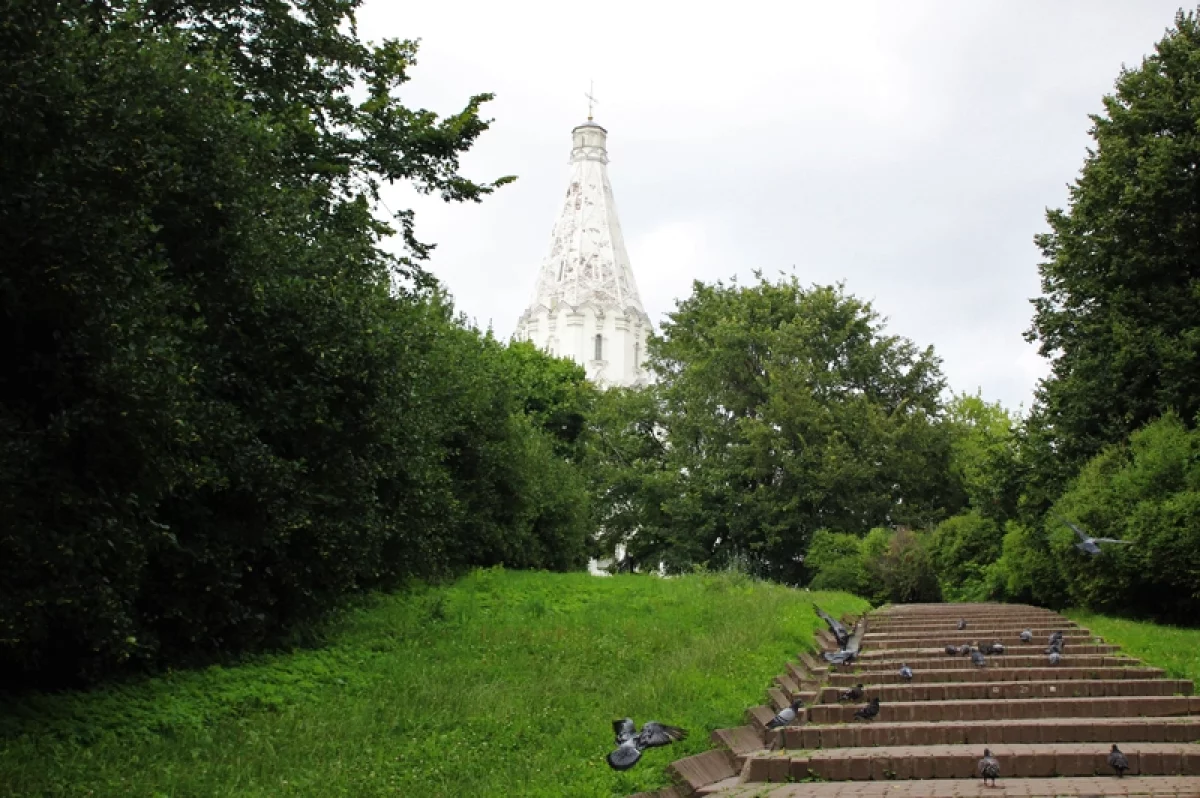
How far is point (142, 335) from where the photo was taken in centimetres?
730

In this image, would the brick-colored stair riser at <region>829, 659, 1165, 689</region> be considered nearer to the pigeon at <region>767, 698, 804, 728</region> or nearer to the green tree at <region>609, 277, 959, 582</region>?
the pigeon at <region>767, 698, 804, 728</region>

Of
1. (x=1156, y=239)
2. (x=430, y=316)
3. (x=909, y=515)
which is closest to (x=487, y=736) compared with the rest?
(x=430, y=316)

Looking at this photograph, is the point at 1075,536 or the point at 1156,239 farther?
the point at 1156,239

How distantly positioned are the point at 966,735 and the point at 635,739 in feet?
8.84

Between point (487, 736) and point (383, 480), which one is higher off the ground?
point (383, 480)

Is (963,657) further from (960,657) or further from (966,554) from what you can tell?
(966,554)

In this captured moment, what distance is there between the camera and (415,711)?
9328mm

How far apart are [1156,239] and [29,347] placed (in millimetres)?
20508

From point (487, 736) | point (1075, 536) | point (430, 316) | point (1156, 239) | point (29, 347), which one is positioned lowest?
point (487, 736)

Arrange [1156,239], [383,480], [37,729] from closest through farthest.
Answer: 1. [37,729]
2. [383,480]
3. [1156,239]

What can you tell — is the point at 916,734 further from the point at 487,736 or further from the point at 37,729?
the point at 37,729

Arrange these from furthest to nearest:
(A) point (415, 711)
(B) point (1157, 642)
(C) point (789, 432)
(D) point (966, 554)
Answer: (C) point (789, 432) → (D) point (966, 554) → (B) point (1157, 642) → (A) point (415, 711)

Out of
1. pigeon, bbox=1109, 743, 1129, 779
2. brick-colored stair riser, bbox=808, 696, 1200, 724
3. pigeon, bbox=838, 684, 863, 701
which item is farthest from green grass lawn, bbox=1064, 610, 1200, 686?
pigeon, bbox=1109, 743, 1129, 779

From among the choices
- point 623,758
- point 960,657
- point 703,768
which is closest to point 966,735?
point 703,768
